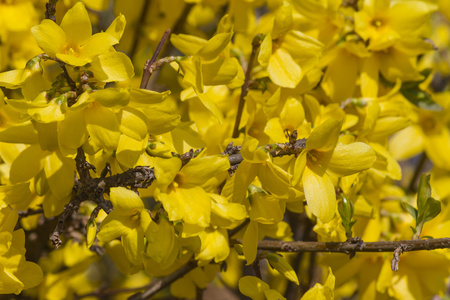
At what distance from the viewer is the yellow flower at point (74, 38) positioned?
1.01 metres

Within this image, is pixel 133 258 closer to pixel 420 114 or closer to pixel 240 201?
pixel 240 201

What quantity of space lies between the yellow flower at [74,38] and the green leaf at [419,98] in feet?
3.09

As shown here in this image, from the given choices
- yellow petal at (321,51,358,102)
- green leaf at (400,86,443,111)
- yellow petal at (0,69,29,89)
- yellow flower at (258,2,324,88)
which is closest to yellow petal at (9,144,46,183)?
yellow petal at (0,69,29,89)

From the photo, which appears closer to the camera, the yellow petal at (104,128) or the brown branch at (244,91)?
the yellow petal at (104,128)

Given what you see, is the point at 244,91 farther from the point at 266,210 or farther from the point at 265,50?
the point at 266,210

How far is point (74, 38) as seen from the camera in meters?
1.07

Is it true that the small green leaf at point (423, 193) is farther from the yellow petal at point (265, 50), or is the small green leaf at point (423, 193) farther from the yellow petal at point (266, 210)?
the yellow petal at point (265, 50)

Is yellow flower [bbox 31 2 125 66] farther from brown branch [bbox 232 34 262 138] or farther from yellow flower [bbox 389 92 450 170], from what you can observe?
yellow flower [bbox 389 92 450 170]

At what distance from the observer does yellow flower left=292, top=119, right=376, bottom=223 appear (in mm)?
1085

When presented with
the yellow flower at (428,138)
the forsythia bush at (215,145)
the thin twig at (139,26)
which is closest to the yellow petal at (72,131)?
the forsythia bush at (215,145)

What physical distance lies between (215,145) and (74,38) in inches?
19.0

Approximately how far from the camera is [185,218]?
1.02 metres

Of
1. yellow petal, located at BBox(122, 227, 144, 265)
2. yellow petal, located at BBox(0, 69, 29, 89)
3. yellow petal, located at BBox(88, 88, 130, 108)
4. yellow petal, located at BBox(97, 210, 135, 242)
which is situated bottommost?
yellow petal, located at BBox(122, 227, 144, 265)

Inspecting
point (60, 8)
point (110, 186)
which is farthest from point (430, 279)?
point (60, 8)
